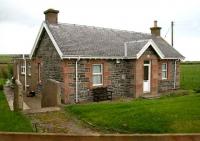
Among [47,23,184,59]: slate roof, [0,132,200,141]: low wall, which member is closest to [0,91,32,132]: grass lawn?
[47,23,184,59]: slate roof

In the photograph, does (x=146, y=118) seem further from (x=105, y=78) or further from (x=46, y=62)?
(x=46, y=62)

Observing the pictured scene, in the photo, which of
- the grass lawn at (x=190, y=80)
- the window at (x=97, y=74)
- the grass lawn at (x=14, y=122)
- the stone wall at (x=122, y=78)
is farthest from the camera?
the grass lawn at (x=190, y=80)

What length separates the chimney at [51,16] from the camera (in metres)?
22.5

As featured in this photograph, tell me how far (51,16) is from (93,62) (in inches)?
193

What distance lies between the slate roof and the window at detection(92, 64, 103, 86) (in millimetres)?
875

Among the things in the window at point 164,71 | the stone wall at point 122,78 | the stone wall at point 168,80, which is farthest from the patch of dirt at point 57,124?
the window at point 164,71

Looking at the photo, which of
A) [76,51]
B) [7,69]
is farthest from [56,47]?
[7,69]

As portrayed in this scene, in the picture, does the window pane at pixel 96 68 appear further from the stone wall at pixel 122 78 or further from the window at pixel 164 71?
the window at pixel 164 71

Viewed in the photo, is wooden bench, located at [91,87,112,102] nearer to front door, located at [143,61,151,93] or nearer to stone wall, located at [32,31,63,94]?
stone wall, located at [32,31,63,94]

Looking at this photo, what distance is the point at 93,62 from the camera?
21.2 meters

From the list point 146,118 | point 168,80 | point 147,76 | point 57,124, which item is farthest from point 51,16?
point 146,118

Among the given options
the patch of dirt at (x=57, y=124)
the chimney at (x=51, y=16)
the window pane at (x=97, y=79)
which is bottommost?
the patch of dirt at (x=57, y=124)

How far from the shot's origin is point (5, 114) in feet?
50.1

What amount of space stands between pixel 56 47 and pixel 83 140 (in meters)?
16.5
